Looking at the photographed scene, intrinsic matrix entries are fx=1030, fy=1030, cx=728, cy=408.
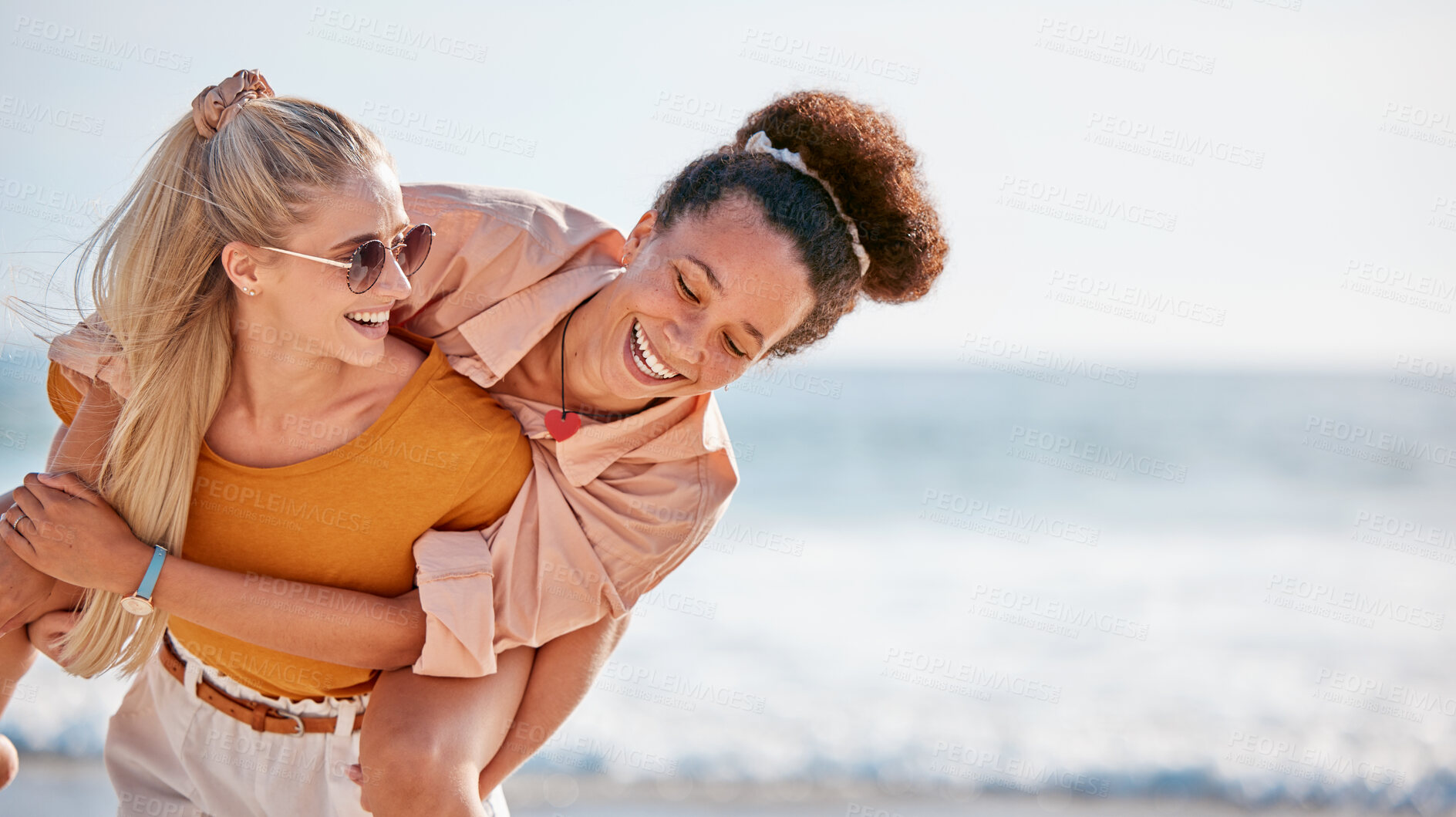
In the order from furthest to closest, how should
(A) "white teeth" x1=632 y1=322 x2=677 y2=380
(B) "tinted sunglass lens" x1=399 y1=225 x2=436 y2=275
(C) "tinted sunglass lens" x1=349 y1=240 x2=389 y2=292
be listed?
1. (A) "white teeth" x1=632 y1=322 x2=677 y2=380
2. (B) "tinted sunglass lens" x1=399 y1=225 x2=436 y2=275
3. (C) "tinted sunglass lens" x1=349 y1=240 x2=389 y2=292

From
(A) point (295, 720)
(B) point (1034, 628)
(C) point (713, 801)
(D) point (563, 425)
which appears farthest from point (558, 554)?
(B) point (1034, 628)

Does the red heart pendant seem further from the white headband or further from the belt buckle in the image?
the belt buckle

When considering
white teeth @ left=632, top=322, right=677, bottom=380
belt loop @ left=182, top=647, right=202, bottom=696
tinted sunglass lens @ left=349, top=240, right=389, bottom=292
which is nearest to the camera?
tinted sunglass lens @ left=349, top=240, right=389, bottom=292

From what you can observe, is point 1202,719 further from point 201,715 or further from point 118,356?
point 118,356

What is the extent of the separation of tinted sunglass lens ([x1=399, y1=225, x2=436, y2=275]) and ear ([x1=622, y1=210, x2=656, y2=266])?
57cm

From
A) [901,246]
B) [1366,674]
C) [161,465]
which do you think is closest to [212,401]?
[161,465]

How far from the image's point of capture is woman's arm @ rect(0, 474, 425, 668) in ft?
7.23

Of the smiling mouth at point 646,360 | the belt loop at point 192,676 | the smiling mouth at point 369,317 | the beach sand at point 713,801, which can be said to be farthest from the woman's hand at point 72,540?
the beach sand at point 713,801

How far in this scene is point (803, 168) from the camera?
265cm

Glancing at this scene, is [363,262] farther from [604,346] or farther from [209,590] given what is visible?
[209,590]

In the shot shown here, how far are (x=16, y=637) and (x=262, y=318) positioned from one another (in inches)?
40.6

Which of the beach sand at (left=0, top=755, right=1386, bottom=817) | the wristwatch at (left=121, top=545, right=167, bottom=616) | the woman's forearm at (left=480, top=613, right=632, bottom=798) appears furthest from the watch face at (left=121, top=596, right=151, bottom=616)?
the beach sand at (left=0, top=755, right=1386, bottom=817)

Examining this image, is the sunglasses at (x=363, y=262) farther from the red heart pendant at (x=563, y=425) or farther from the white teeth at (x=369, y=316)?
the red heart pendant at (x=563, y=425)

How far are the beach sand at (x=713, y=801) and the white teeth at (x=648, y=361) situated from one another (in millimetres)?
2894
